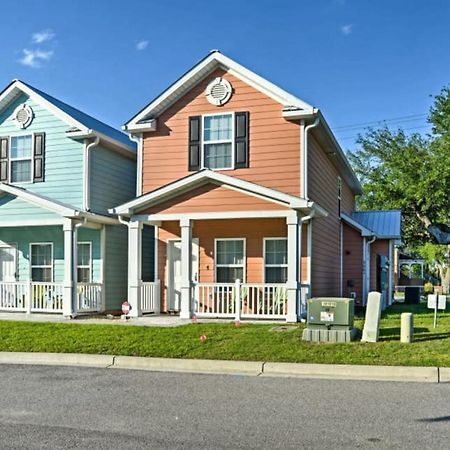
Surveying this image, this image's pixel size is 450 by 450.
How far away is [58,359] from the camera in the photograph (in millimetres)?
10422

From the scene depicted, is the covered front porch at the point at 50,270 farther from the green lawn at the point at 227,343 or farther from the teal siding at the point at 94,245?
the green lawn at the point at 227,343

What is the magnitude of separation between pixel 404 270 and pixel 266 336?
45.7 metres

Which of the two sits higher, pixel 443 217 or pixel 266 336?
pixel 443 217

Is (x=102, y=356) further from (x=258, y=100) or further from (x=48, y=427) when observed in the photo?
(x=258, y=100)

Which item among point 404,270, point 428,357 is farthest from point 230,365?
point 404,270

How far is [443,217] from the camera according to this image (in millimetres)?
32906

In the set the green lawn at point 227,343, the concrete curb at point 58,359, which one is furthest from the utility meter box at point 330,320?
the concrete curb at point 58,359

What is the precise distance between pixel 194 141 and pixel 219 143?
0.75 m

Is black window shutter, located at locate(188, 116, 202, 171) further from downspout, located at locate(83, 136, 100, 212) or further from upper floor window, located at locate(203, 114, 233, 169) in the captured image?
downspout, located at locate(83, 136, 100, 212)

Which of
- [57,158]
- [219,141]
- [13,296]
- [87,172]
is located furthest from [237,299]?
[57,158]

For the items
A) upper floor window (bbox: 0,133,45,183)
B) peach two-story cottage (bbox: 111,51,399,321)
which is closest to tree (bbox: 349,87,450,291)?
peach two-story cottage (bbox: 111,51,399,321)

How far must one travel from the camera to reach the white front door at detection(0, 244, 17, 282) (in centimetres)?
1873

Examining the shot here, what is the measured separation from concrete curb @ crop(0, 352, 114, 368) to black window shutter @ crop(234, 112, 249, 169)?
7.45 m

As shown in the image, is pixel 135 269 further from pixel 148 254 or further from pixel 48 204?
pixel 148 254
